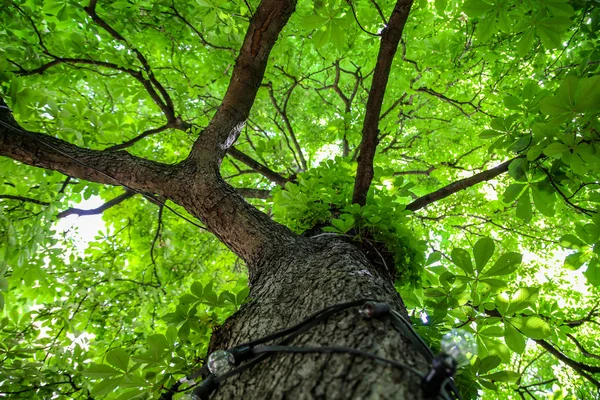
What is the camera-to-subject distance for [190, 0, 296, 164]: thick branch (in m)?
2.15

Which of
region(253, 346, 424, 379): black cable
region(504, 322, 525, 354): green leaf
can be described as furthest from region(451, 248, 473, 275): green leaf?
region(253, 346, 424, 379): black cable

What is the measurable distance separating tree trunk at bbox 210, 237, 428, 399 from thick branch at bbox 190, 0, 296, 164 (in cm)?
110

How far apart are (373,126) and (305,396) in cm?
156

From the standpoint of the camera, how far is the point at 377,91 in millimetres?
1806

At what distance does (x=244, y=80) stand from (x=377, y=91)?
1.05m

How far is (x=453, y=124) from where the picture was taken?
177 inches

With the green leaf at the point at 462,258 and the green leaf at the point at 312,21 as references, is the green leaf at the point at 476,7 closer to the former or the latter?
the green leaf at the point at 312,21

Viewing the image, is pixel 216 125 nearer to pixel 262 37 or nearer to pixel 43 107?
pixel 262 37

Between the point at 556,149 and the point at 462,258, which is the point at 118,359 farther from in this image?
the point at 556,149

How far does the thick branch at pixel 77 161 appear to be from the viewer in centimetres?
185

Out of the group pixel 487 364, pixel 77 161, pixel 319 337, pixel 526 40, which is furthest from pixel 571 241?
pixel 77 161

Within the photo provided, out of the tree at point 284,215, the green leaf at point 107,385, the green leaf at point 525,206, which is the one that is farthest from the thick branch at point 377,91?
the green leaf at point 107,385

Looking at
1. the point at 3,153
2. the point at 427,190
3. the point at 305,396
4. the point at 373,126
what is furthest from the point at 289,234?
the point at 427,190

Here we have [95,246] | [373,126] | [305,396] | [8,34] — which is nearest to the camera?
[305,396]
